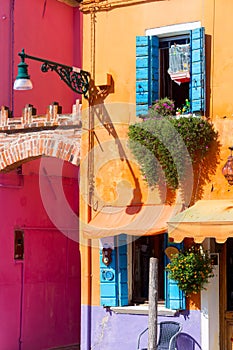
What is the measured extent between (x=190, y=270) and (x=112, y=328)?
2.27 metres

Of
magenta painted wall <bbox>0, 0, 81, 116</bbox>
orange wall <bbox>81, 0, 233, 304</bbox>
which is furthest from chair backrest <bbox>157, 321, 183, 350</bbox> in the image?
magenta painted wall <bbox>0, 0, 81, 116</bbox>

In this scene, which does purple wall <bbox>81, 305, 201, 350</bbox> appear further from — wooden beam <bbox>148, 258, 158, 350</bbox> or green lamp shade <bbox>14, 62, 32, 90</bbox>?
green lamp shade <bbox>14, 62, 32, 90</bbox>

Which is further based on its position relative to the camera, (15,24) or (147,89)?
(15,24)

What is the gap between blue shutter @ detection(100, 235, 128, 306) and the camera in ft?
51.2

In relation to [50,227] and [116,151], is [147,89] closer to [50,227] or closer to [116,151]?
[116,151]

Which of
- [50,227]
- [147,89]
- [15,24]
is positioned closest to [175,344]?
[147,89]

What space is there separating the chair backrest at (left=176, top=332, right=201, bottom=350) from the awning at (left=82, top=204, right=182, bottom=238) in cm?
200

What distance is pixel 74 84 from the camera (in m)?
15.7

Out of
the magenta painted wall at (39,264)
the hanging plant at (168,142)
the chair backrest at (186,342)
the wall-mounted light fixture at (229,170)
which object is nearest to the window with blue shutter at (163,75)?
the hanging plant at (168,142)

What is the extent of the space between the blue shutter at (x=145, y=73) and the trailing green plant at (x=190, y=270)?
9.26ft

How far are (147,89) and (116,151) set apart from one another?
4.39 feet

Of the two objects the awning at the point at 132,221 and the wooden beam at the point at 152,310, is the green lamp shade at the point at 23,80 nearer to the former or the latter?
the awning at the point at 132,221

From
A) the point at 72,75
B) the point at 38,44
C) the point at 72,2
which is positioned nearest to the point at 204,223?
the point at 72,75

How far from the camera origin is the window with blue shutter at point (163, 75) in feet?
48.6
